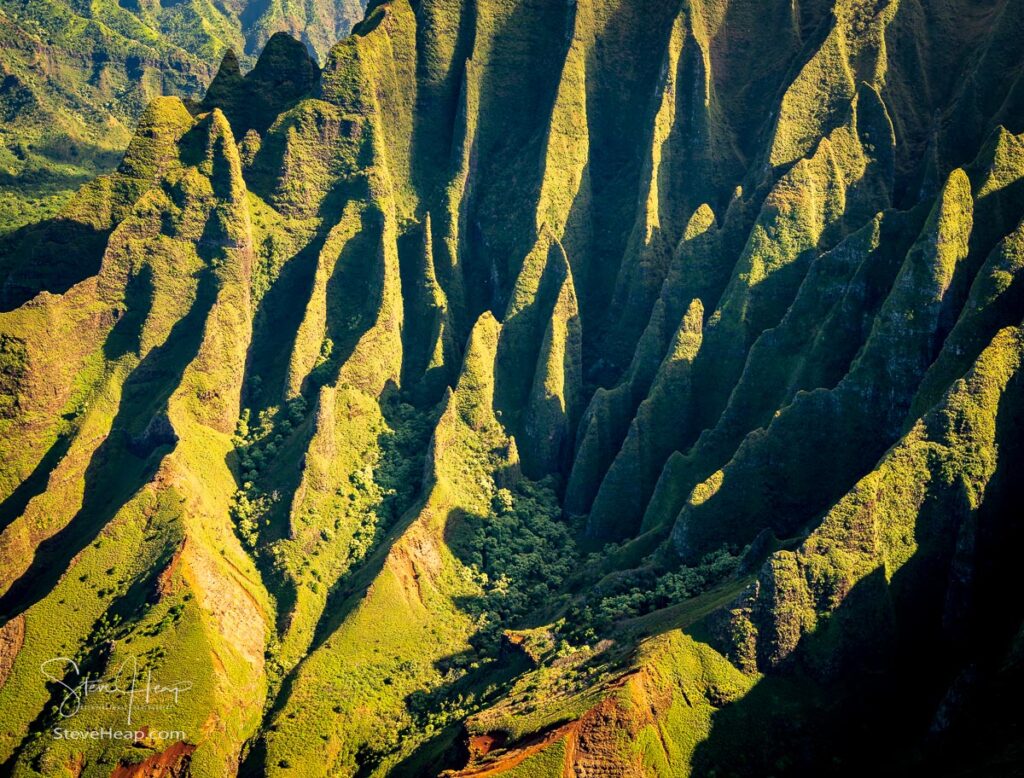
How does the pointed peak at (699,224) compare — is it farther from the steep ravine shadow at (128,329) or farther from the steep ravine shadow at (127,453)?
the steep ravine shadow at (128,329)

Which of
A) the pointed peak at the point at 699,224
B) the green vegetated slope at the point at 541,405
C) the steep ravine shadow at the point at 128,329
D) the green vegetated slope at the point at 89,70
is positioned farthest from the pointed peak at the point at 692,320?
the green vegetated slope at the point at 89,70

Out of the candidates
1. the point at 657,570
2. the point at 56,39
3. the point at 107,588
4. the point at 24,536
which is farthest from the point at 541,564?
the point at 56,39

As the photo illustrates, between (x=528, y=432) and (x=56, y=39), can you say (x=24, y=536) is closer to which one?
(x=528, y=432)

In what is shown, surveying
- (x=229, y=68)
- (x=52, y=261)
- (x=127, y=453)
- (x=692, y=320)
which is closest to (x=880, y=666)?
(x=692, y=320)
